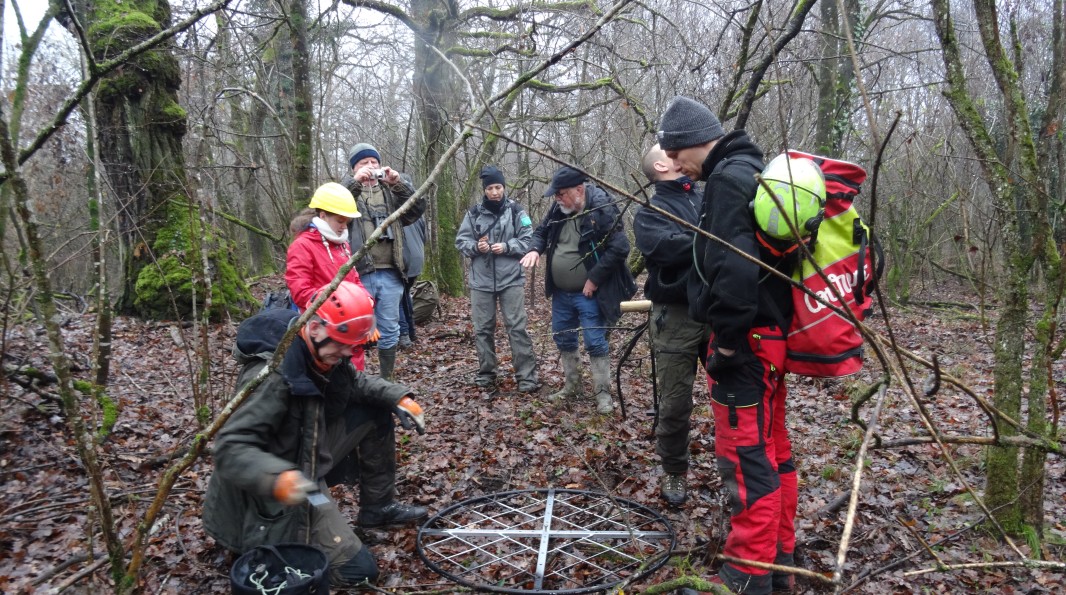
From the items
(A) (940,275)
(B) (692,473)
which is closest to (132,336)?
(B) (692,473)

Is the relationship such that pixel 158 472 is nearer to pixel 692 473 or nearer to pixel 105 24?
pixel 692 473

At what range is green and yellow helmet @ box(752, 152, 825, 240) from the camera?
2381 mm

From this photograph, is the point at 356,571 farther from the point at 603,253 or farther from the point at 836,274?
the point at 603,253

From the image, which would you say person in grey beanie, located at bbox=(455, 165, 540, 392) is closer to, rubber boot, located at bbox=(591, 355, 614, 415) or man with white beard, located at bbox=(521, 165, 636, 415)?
man with white beard, located at bbox=(521, 165, 636, 415)

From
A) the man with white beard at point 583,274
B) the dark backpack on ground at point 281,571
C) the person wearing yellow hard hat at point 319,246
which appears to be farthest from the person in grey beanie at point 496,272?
the dark backpack on ground at point 281,571

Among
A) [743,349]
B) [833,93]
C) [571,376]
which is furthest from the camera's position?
[833,93]

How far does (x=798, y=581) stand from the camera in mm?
2959

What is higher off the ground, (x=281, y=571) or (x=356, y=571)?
(x=281, y=571)

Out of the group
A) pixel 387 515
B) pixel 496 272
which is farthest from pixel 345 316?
pixel 496 272

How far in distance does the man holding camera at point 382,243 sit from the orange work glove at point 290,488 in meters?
2.89

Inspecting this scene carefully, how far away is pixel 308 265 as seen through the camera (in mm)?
4336

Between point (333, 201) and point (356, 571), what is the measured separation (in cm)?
235

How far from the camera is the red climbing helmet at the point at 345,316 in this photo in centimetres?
290

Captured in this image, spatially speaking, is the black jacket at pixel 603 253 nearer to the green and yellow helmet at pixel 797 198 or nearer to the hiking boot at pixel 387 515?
the hiking boot at pixel 387 515
